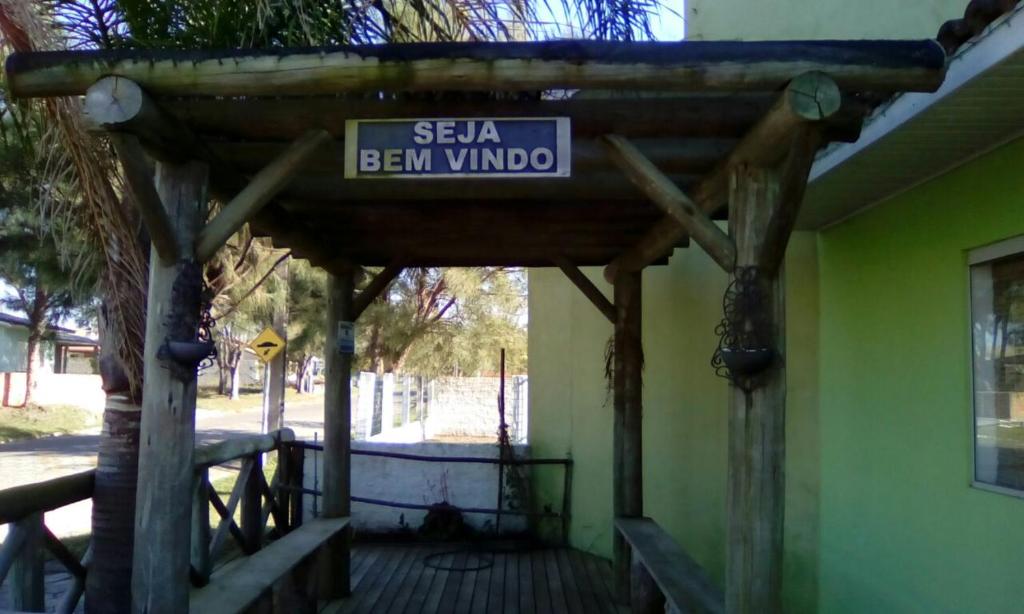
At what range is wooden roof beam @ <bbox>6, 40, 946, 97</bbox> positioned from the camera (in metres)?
3.07

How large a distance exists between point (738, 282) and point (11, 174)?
22.5ft

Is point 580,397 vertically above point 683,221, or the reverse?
point 683,221

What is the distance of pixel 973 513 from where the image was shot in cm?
395

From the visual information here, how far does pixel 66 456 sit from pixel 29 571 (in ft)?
53.6

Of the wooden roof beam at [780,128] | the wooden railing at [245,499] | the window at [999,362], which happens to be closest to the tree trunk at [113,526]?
the wooden railing at [245,499]

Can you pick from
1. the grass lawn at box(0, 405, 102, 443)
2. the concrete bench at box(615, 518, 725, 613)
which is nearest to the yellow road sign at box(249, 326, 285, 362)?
the concrete bench at box(615, 518, 725, 613)

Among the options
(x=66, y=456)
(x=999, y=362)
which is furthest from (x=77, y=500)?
(x=66, y=456)

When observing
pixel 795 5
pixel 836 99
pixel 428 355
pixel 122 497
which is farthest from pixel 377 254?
pixel 428 355

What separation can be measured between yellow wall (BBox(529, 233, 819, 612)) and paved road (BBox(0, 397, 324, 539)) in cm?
336

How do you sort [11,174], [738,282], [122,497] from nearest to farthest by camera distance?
1. [738,282]
2. [122,497]
3. [11,174]

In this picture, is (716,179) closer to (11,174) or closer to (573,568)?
(573,568)

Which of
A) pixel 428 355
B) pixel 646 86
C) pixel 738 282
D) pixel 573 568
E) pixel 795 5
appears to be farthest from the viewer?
pixel 428 355

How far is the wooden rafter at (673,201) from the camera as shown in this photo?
3.42 meters

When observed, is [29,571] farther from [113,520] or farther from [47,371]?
[47,371]
